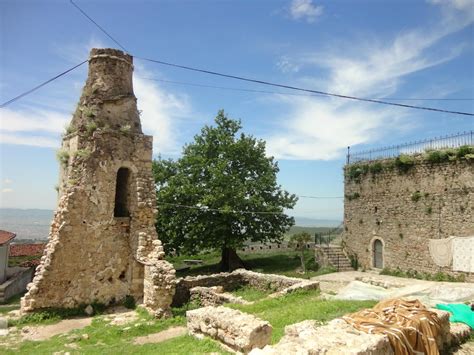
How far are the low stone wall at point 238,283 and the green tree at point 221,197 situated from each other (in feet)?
19.5

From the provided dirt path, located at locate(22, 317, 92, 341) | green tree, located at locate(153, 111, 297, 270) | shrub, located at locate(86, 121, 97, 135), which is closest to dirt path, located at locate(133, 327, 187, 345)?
dirt path, located at locate(22, 317, 92, 341)

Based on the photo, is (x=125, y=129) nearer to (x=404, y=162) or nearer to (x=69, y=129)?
(x=69, y=129)

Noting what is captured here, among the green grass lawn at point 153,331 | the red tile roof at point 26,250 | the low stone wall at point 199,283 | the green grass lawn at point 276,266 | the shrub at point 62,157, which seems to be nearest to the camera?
the green grass lawn at point 153,331

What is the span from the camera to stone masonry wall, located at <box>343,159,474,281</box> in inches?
744

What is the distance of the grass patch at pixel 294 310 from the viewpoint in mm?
9113

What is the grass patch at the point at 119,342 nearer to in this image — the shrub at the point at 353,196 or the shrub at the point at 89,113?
the shrub at the point at 89,113

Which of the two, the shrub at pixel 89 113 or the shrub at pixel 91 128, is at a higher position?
the shrub at pixel 89 113

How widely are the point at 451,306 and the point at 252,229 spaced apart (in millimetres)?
15714

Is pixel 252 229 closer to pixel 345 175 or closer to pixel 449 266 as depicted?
pixel 345 175

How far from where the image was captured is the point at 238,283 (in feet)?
58.0

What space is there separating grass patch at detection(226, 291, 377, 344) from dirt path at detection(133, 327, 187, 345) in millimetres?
2137

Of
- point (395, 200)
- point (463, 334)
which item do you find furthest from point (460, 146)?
point (463, 334)

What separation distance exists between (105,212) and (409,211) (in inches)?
662

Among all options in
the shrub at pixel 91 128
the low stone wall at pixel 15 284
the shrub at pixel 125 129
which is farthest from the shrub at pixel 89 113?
the low stone wall at pixel 15 284
